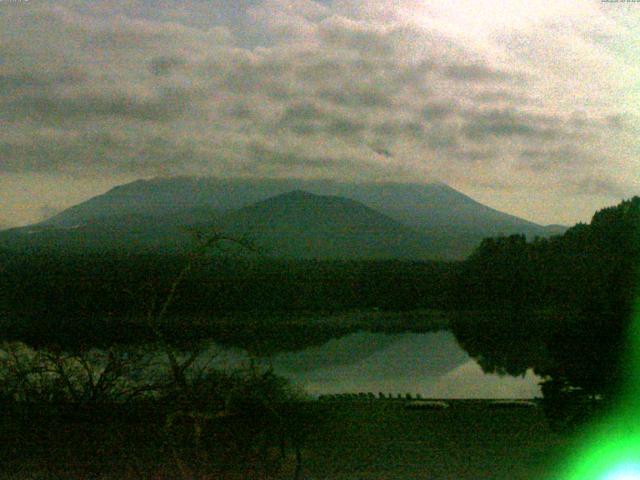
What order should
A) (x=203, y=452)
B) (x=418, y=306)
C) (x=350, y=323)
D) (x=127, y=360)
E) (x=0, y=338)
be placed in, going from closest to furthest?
(x=203, y=452)
(x=127, y=360)
(x=0, y=338)
(x=350, y=323)
(x=418, y=306)

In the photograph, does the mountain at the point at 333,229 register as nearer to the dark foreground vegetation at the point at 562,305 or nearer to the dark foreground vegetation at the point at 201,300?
the dark foreground vegetation at the point at 201,300

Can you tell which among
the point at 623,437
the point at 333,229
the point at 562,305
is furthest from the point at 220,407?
the point at 333,229

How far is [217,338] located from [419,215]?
208ft

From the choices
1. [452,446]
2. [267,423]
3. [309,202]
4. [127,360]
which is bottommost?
[452,446]

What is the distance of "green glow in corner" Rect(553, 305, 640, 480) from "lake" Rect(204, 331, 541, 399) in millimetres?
4323

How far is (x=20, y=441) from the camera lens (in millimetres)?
6863

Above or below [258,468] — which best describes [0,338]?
above

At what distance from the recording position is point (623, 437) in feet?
19.4

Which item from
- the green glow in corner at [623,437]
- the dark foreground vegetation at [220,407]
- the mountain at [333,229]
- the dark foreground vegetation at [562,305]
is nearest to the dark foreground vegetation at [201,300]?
the dark foreground vegetation at [220,407]

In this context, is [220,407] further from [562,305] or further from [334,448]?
[562,305]

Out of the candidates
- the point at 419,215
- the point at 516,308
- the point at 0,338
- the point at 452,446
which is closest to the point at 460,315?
the point at 516,308

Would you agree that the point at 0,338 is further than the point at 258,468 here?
Yes

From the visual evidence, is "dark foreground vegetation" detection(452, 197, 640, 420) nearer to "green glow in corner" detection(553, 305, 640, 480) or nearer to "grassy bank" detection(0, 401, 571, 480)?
"green glow in corner" detection(553, 305, 640, 480)

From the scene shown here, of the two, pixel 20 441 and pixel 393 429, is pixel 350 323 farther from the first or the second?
pixel 20 441
